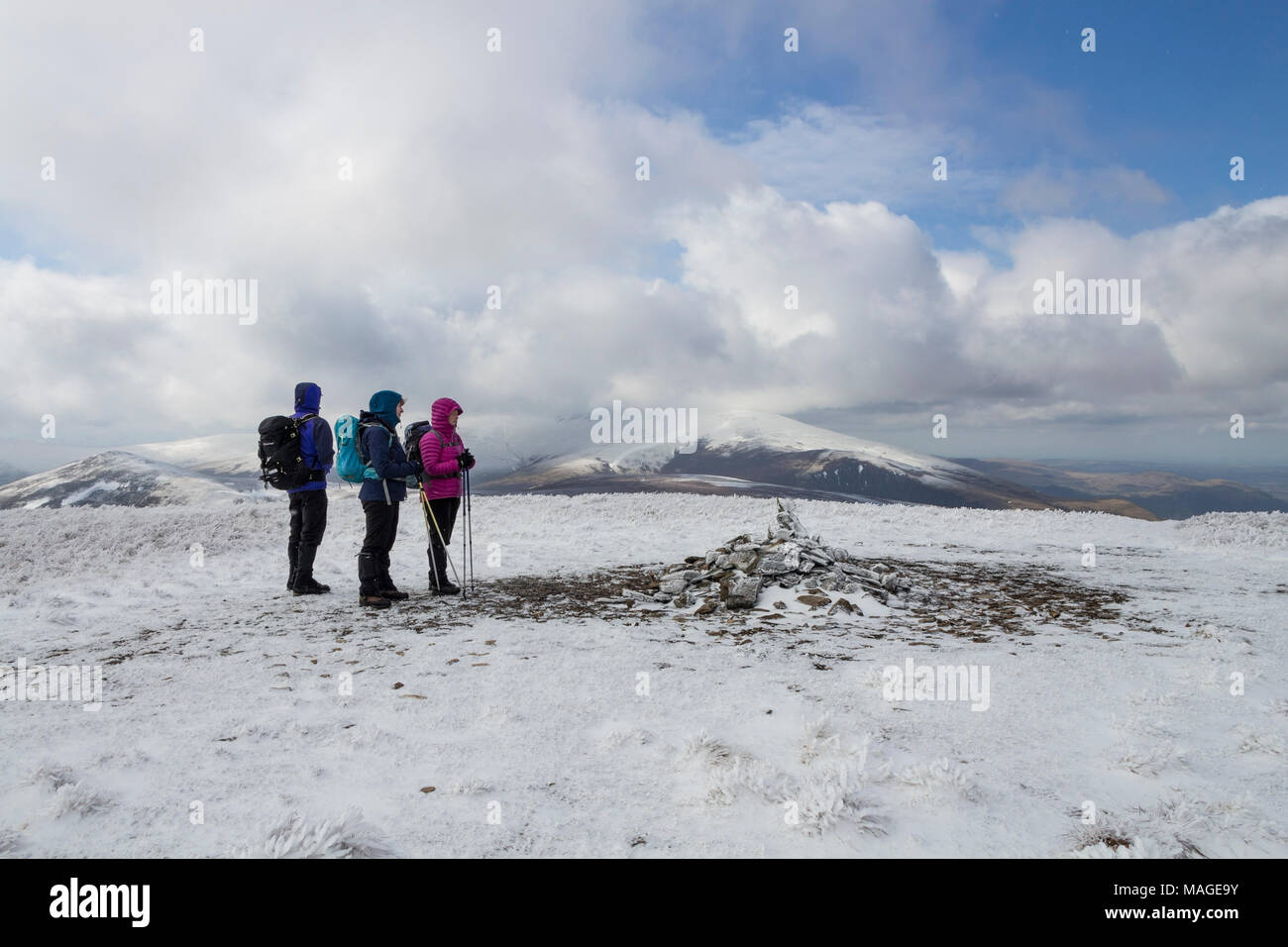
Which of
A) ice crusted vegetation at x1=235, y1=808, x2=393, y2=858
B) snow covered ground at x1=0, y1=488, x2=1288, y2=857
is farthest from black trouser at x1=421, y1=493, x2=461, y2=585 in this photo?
ice crusted vegetation at x1=235, y1=808, x2=393, y2=858

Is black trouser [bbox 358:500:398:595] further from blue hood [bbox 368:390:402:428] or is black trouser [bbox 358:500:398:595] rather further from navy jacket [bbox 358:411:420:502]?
blue hood [bbox 368:390:402:428]

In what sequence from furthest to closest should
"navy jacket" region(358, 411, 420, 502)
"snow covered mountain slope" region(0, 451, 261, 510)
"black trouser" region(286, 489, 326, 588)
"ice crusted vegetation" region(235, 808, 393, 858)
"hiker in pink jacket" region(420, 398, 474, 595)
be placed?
"snow covered mountain slope" region(0, 451, 261, 510)
"hiker in pink jacket" region(420, 398, 474, 595)
"black trouser" region(286, 489, 326, 588)
"navy jacket" region(358, 411, 420, 502)
"ice crusted vegetation" region(235, 808, 393, 858)

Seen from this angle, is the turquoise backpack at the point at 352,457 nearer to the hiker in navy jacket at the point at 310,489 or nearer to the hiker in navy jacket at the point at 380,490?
the hiker in navy jacket at the point at 380,490

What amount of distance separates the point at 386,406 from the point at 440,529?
7.76ft

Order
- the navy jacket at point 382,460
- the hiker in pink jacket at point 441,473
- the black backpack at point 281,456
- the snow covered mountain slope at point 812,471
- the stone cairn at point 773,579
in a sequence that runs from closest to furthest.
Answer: the stone cairn at point 773,579 < the navy jacket at point 382,460 < the black backpack at point 281,456 < the hiker in pink jacket at point 441,473 < the snow covered mountain slope at point 812,471

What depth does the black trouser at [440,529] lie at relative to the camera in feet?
36.5

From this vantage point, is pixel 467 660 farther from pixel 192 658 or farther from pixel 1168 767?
pixel 1168 767

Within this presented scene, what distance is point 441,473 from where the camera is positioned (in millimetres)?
10852

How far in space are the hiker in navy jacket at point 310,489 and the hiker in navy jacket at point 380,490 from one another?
39.4 inches

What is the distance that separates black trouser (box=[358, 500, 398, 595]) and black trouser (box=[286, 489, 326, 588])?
0.98m

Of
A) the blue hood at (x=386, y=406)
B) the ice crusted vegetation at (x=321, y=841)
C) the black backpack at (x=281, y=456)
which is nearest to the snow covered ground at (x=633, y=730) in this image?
the ice crusted vegetation at (x=321, y=841)

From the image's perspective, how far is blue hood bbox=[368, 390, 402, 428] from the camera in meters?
10.4
